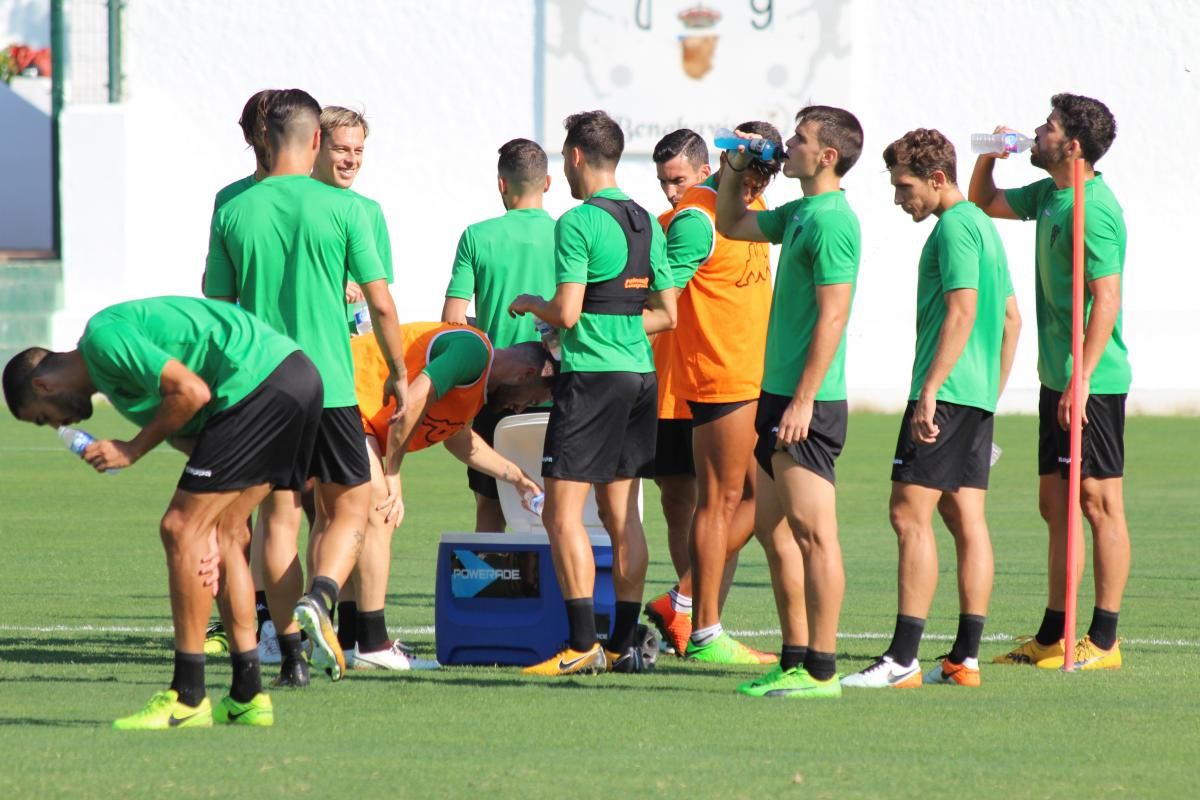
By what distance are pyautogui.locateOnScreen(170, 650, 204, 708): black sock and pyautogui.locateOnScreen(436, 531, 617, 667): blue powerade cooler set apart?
1.78 metres

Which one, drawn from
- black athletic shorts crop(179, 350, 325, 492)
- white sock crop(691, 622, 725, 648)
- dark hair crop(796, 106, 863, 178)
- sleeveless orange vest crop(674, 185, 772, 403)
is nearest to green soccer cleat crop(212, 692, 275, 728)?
black athletic shorts crop(179, 350, 325, 492)

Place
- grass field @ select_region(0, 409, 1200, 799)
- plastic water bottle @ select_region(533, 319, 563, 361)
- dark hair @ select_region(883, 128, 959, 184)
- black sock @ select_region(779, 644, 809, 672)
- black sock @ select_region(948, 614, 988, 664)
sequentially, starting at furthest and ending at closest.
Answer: plastic water bottle @ select_region(533, 319, 563, 361) → black sock @ select_region(948, 614, 988, 664) → dark hair @ select_region(883, 128, 959, 184) → black sock @ select_region(779, 644, 809, 672) → grass field @ select_region(0, 409, 1200, 799)

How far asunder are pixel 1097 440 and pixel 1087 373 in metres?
0.36

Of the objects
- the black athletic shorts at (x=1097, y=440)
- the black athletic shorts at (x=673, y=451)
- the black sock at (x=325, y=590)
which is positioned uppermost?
the black athletic shorts at (x=1097, y=440)

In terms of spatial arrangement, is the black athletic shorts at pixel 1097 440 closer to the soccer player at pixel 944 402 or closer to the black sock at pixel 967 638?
the soccer player at pixel 944 402

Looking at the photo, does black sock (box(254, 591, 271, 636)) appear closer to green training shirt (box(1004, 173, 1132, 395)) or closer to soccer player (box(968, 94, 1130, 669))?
soccer player (box(968, 94, 1130, 669))

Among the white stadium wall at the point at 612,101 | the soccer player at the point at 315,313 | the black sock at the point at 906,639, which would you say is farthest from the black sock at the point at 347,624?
the white stadium wall at the point at 612,101

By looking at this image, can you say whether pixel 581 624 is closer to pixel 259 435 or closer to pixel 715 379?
pixel 715 379

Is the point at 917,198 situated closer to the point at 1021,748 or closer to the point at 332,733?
the point at 1021,748

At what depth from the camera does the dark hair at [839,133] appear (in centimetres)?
664

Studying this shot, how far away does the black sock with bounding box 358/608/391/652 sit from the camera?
730cm

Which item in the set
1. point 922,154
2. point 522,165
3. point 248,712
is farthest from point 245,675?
point 522,165

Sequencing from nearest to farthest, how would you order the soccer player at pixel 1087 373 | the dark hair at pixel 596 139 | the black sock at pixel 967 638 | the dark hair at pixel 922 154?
the dark hair at pixel 922 154 < the black sock at pixel 967 638 < the dark hair at pixel 596 139 < the soccer player at pixel 1087 373

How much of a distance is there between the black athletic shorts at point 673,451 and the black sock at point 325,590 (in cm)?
208
